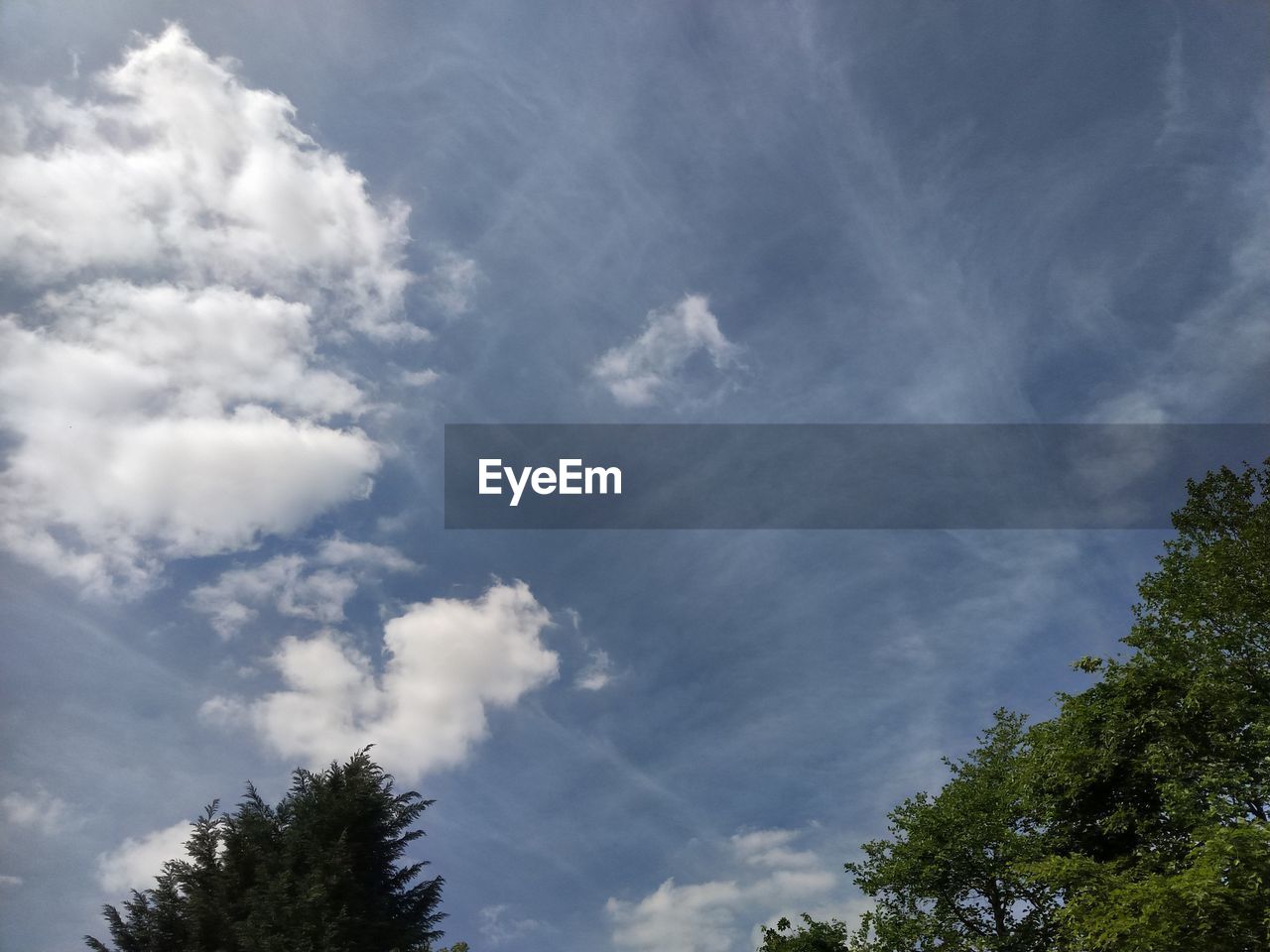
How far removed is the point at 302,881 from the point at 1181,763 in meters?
33.5

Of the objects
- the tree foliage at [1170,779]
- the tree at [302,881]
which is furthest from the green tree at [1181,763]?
the tree at [302,881]

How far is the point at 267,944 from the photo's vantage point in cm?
3189

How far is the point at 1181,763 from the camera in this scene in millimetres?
31781

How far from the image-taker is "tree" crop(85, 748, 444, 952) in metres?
33.3

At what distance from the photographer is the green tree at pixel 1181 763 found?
87.1 ft

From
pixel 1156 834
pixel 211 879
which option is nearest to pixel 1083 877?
pixel 1156 834

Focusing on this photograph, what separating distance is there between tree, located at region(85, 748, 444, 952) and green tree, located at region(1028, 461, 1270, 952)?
25863mm

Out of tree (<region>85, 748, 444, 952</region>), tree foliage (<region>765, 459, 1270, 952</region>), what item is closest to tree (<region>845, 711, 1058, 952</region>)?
tree foliage (<region>765, 459, 1270, 952</region>)

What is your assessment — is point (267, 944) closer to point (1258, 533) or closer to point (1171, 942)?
point (1171, 942)

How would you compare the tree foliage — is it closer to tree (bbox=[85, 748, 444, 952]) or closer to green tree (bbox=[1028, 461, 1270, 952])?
green tree (bbox=[1028, 461, 1270, 952])

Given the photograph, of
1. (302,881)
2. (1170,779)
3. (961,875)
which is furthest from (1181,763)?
(302,881)

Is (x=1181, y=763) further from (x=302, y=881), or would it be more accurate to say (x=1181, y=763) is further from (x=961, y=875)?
(x=302, y=881)

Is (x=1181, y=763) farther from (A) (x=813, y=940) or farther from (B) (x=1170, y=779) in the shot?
(A) (x=813, y=940)

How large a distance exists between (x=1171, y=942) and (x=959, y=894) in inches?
775
